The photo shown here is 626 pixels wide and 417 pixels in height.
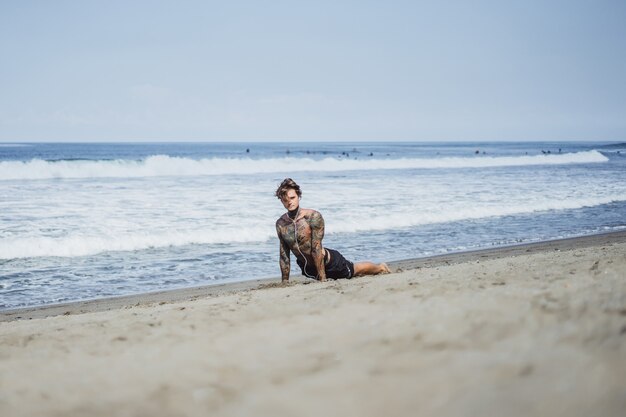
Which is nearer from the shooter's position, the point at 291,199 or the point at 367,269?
the point at 291,199

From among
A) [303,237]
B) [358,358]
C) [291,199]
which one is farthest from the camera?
[303,237]

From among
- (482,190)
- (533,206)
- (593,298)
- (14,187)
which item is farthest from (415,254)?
(14,187)

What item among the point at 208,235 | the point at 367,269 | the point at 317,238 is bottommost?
the point at 208,235

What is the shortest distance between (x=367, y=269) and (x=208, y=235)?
5.43 metres

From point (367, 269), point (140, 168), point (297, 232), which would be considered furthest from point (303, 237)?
point (140, 168)

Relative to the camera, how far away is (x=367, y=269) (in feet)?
23.2

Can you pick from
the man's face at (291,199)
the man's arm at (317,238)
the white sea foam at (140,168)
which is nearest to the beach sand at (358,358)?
the man's arm at (317,238)

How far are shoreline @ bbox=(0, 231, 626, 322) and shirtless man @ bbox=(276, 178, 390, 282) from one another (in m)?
0.25

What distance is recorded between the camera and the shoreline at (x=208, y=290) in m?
6.45

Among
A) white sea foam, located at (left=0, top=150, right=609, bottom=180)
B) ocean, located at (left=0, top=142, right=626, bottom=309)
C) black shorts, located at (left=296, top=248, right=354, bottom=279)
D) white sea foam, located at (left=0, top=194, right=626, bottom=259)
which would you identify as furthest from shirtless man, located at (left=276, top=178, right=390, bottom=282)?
white sea foam, located at (left=0, top=150, right=609, bottom=180)

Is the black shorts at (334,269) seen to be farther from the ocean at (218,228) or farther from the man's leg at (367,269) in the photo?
the ocean at (218,228)

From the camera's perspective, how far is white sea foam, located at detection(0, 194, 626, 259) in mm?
10219

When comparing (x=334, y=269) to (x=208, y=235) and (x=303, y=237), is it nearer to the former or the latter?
(x=303, y=237)

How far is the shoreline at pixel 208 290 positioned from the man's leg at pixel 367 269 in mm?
302
